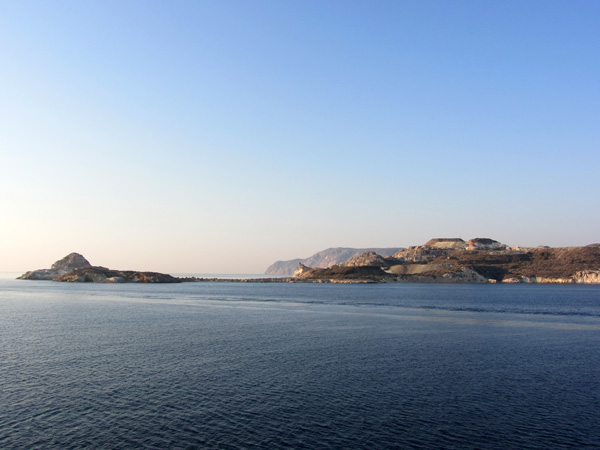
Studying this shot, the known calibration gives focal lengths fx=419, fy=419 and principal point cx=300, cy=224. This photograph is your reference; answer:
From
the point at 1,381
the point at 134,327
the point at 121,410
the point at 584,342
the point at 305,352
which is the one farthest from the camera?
the point at 134,327

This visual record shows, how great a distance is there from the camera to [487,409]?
26.1 meters

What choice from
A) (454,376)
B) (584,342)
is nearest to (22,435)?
(454,376)

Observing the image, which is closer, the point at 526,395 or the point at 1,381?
the point at 526,395

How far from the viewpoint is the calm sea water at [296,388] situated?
71.2 feet

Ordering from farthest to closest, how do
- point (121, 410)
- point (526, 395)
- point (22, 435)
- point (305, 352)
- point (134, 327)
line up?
point (134, 327)
point (305, 352)
point (526, 395)
point (121, 410)
point (22, 435)

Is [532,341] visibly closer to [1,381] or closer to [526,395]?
[526,395]

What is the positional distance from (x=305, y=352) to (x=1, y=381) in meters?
25.9

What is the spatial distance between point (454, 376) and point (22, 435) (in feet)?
97.7

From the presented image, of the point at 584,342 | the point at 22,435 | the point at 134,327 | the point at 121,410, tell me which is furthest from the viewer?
the point at 134,327

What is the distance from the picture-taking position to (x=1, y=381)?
31.5 m

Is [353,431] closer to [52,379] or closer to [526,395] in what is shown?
[526,395]

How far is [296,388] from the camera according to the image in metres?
30.1

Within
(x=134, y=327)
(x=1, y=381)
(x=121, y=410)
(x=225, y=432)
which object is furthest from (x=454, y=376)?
(x=134, y=327)

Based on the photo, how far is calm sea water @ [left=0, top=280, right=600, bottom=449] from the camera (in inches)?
854
